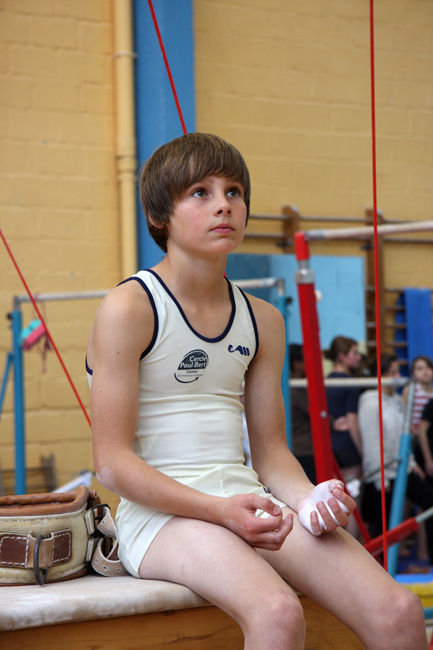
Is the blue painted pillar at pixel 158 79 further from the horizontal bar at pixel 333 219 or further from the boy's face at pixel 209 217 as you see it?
the boy's face at pixel 209 217

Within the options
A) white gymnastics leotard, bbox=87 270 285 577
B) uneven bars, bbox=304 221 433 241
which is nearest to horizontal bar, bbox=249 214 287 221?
uneven bars, bbox=304 221 433 241

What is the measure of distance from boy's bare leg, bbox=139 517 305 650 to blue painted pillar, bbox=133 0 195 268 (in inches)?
92.8

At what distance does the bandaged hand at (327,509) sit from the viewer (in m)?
1.00

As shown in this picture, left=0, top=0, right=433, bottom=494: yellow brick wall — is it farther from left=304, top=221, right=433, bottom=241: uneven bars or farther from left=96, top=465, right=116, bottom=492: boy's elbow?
left=96, top=465, right=116, bottom=492: boy's elbow

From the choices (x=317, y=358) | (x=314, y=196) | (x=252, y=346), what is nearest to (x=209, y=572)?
(x=252, y=346)

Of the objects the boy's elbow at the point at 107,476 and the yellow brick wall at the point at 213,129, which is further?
the yellow brick wall at the point at 213,129

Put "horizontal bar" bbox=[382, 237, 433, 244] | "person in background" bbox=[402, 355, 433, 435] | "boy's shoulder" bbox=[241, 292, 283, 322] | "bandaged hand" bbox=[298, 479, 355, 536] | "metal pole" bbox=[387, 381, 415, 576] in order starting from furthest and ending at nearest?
"horizontal bar" bbox=[382, 237, 433, 244]
"person in background" bbox=[402, 355, 433, 435]
"metal pole" bbox=[387, 381, 415, 576]
"boy's shoulder" bbox=[241, 292, 283, 322]
"bandaged hand" bbox=[298, 479, 355, 536]

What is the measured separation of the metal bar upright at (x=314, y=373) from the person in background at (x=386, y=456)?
1503 mm

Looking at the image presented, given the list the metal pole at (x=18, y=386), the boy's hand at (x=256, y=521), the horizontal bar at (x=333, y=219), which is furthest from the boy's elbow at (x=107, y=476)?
the horizontal bar at (x=333, y=219)

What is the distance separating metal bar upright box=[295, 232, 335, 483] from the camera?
6.24ft

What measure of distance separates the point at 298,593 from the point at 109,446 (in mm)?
306

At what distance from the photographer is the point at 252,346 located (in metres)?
1.17

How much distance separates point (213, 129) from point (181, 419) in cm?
297

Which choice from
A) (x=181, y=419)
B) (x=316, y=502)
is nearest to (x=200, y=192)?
(x=181, y=419)
